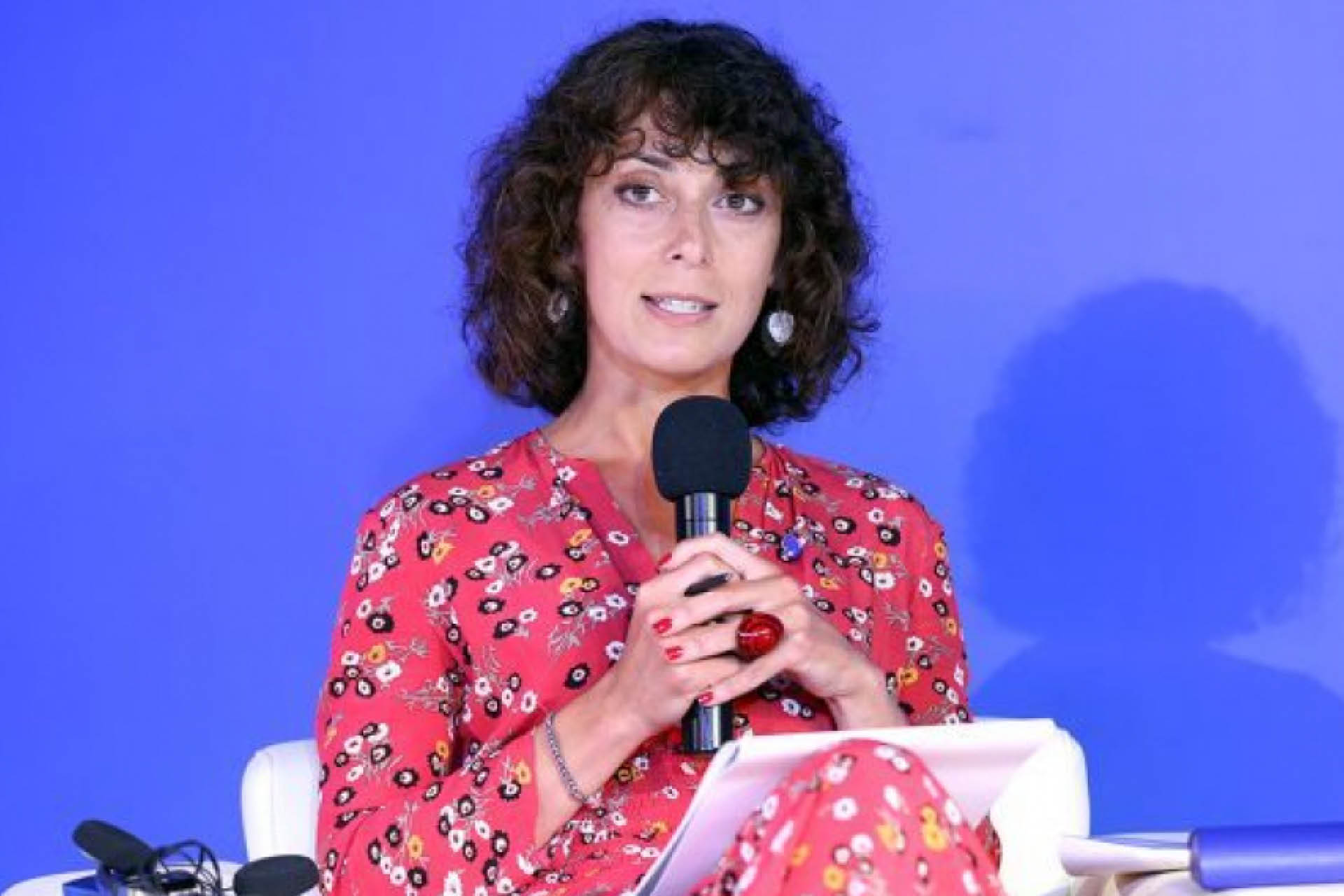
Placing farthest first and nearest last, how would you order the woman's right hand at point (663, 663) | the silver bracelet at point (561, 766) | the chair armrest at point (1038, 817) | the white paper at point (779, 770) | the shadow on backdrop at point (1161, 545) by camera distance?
the shadow on backdrop at point (1161, 545) → the chair armrest at point (1038, 817) → the silver bracelet at point (561, 766) → the woman's right hand at point (663, 663) → the white paper at point (779, 770)

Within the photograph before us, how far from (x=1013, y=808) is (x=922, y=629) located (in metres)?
0.21

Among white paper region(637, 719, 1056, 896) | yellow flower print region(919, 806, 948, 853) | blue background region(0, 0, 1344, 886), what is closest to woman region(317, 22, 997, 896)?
white paper region(637, 719, 1056, 896)

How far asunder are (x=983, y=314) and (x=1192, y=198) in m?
0.31

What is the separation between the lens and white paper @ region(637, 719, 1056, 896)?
179cm

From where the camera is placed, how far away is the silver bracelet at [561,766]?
7.25 ft

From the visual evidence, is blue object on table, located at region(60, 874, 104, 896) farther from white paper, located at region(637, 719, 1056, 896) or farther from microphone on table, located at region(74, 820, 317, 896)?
white paper, located at region(637, 719, 1056, 896)

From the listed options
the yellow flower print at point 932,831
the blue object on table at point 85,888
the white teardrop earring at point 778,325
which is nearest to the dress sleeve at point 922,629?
the white teardrop earring at point 778,325

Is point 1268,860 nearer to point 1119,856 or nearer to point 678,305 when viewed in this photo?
point 1119,856

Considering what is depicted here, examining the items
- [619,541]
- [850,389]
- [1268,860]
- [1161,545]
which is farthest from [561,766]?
[1161,545]

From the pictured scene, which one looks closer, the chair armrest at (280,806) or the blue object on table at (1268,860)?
the blue object on table at (1268,860)

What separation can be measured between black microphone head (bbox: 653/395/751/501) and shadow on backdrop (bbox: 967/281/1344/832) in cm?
112

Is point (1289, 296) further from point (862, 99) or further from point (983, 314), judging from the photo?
point (862, 99)

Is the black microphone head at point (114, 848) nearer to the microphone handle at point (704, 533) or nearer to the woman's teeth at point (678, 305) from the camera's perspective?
the microphone handle at point (704, 533)

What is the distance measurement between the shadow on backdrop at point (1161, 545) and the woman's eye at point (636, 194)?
0.84m
